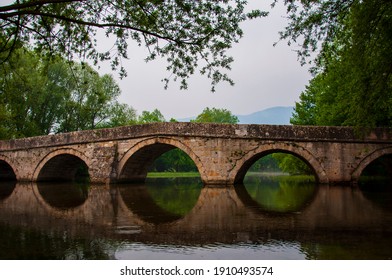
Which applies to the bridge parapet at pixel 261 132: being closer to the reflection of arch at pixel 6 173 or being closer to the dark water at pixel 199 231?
the dark water at pixel 199 231

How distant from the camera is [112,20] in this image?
23.3 feet

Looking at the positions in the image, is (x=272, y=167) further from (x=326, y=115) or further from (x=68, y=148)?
(x=68, y=148)

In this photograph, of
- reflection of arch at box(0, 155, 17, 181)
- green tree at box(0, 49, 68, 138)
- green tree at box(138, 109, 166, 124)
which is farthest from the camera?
green tree at box(138, 109, 166, 124)

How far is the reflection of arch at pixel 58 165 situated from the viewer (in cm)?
1736

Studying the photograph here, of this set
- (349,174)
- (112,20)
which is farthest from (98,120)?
(112,20)

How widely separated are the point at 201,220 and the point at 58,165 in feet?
49.7

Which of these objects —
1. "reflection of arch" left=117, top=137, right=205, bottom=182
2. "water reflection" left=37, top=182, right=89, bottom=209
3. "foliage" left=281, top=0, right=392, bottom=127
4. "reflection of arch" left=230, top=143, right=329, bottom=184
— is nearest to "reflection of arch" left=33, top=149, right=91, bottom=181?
"reflection of arch" left=117, top=137, right=205, bottom=182

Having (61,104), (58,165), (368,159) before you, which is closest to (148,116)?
(61,104)

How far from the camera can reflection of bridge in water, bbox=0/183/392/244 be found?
5117 millimetres

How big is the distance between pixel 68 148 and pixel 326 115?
13676mm

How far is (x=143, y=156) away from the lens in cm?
1664

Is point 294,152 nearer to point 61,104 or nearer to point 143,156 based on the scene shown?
point 143,156

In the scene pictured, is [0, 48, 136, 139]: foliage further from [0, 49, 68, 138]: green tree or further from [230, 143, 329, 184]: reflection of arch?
[230, 143, 329, 184]: reflection of arch

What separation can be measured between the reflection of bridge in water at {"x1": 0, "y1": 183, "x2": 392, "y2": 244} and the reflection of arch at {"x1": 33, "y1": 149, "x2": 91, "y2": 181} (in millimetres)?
8791
